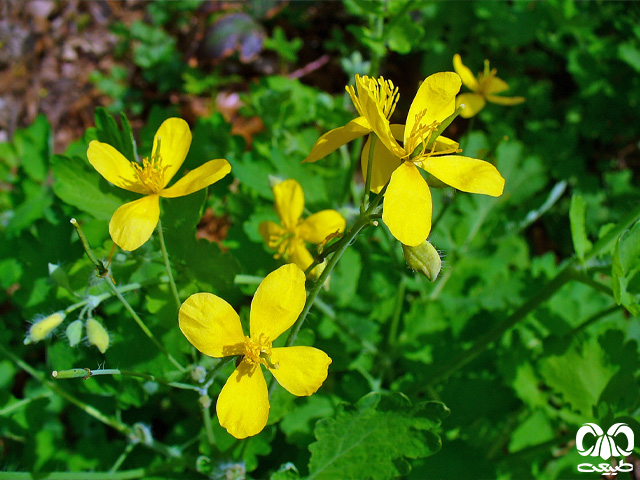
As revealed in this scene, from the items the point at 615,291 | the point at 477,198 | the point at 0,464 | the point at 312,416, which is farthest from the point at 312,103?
the point at 0,464

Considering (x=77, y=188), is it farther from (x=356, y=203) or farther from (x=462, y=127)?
(x=462, y=127)

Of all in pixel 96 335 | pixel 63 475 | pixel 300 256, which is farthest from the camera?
pixel 300 256

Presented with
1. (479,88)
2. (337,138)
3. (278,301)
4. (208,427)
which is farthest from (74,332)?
(479,88)

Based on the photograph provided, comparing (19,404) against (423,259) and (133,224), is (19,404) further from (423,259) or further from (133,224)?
(423,259)

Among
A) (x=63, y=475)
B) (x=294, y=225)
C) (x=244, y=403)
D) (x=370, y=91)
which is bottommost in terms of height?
(x=63, y=475)

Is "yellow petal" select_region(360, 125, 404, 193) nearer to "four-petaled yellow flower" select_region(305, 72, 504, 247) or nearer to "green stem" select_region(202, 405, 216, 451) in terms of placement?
"four-petaled yellow flower" select_region(305, 72, 504, 247)
